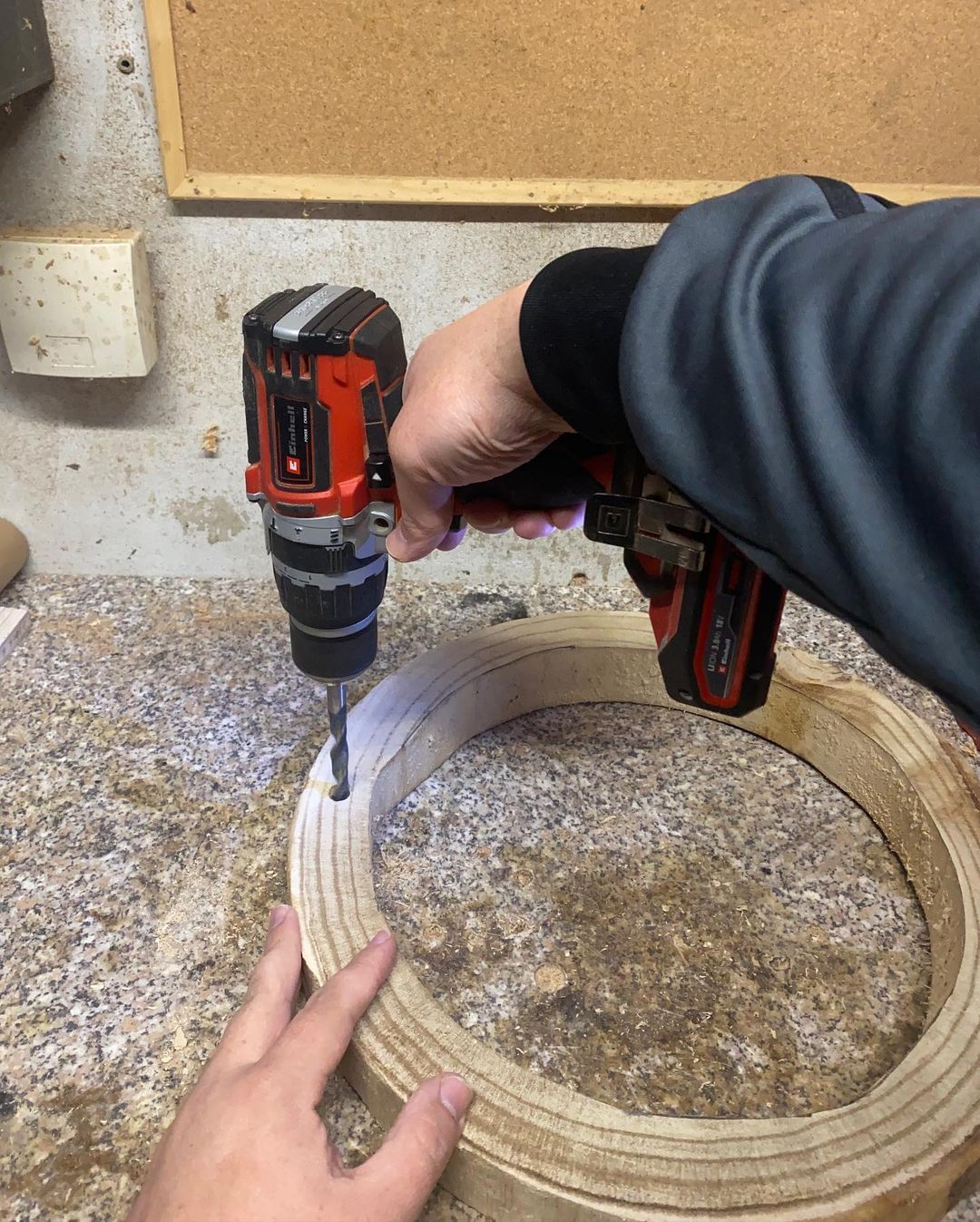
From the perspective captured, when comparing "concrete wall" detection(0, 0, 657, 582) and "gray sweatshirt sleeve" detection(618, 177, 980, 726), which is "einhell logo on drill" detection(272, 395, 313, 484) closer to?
"gray sweatshirt sleeve" detection(618, 177, 980, 726)

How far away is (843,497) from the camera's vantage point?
43cm

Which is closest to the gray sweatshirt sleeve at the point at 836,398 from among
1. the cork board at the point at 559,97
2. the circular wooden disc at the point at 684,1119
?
the circular wooden disc at the point at 684,1119

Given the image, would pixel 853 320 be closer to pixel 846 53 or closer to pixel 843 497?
pixel 843 497

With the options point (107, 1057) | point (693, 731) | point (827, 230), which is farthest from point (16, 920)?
point (827, 230)

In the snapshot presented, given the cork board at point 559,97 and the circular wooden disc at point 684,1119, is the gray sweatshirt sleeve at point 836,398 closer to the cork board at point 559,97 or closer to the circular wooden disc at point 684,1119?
the circular wooden disc at point 684,1119

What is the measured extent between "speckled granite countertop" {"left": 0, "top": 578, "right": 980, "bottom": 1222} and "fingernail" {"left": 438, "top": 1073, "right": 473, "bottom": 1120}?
0.29ft

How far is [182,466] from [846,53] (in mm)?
1030

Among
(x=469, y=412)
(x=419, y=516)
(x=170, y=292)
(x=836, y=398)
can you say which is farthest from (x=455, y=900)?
(x=170, y=292)

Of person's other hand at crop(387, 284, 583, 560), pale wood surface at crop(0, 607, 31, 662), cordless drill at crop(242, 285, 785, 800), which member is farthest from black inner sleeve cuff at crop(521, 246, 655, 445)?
pale wood surface at crop(0, 607, 31, 662)

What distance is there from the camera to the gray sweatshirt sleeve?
0.40 m

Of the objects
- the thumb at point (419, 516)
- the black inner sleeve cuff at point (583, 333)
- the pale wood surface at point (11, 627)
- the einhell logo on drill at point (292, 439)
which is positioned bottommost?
the pale wood surface at point (11, 627)

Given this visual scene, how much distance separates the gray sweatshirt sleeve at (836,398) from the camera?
40 centimetres

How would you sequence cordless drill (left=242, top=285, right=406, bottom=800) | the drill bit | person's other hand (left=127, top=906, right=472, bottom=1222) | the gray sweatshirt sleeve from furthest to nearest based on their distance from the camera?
the drill bit, cordless drill (left=242, top=285, right=406, bottom=800), person's other hand (left=127, top=906, right=472, bottom=1222), the gray sweatshirt sleeve

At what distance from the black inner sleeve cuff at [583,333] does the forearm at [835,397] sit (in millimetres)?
66
